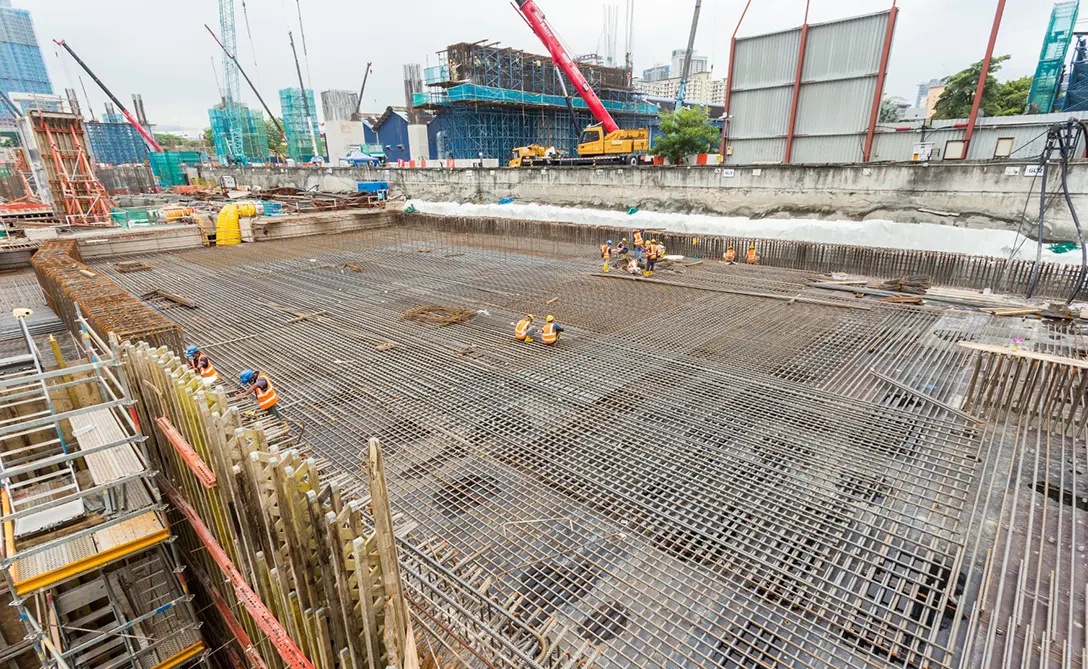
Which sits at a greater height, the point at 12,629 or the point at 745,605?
the point at 745,605

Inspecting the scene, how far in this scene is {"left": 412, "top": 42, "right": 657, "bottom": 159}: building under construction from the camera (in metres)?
35.7

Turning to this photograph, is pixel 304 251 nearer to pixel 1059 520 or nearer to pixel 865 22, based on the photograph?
pixel 1059 520

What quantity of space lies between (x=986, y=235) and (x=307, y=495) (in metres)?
15.9

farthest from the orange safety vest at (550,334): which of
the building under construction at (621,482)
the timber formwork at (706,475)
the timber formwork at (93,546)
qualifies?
the timber formwork at (93,546)

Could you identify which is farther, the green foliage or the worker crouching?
the green foliage

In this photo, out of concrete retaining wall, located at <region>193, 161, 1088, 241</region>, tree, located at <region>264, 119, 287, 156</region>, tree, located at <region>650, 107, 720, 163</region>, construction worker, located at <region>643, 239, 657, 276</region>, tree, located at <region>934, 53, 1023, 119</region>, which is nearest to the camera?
concrete retaining wall, located at <region>193, 161, 1088, 241</region>

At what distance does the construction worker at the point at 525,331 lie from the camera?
8.20 m

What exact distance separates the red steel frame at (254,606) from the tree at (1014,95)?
4496 cm

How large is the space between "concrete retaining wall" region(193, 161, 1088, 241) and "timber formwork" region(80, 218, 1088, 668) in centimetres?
562

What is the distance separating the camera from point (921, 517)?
413 cm

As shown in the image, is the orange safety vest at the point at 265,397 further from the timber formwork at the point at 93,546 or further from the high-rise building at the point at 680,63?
A: the high-rise building at the point at 680,63

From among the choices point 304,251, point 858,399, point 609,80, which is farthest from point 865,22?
point 609,80

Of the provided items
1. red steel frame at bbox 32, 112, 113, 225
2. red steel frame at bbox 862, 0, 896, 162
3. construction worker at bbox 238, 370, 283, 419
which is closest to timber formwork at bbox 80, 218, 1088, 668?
construction worker at bbox 238, 370, 283, 419

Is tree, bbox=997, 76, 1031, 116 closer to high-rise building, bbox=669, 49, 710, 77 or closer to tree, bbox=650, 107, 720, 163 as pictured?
tree, bbox=650, 107, 720, 163
